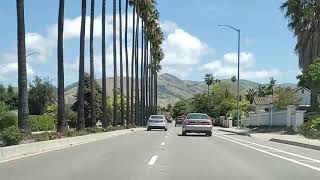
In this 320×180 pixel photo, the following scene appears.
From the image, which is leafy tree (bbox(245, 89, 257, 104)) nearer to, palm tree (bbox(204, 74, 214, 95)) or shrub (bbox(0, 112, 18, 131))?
palm tree (bbox(204, 74, 214, 95))

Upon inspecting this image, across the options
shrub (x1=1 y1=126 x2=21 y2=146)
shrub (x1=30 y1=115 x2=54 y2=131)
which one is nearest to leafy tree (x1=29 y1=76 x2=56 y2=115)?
shrub (x1=30 y1=115 x2=54 y2=131)

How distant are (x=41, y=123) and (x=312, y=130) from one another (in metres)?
35.8

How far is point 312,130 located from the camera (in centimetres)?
4016

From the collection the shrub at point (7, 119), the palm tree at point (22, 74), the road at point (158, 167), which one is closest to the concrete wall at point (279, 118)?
the shrub at point (7, 119)

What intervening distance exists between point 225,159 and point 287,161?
2144mm

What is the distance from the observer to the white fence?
4844 centimetres

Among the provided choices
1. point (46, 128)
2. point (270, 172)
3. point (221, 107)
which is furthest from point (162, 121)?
point (221, 107)

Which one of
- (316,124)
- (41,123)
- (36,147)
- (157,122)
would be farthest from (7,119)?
(36,147)

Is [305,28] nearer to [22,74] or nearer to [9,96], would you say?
[22,74]

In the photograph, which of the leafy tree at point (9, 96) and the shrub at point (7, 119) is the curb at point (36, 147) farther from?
the leafy tree at point (9, 96)

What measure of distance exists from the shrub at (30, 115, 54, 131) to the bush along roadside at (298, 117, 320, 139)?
3125 centimetres

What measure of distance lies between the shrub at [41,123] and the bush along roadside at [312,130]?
3125cm

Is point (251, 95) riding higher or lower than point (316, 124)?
higher

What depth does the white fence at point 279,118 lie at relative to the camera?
48.4 metres
